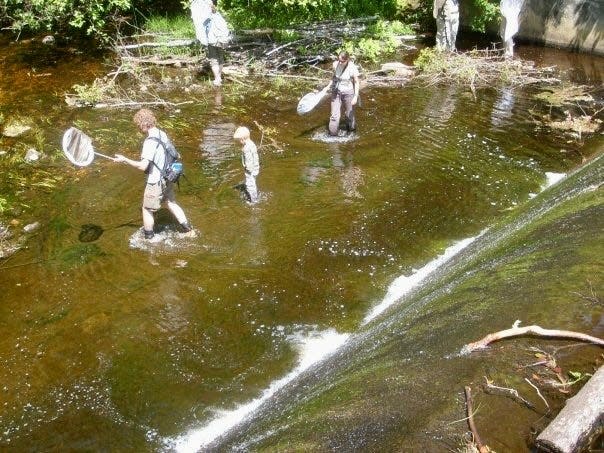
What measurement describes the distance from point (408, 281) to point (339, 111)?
184 inches

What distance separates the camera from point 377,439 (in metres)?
4.20

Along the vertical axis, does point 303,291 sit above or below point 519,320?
below

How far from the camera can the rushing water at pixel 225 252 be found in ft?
19.7

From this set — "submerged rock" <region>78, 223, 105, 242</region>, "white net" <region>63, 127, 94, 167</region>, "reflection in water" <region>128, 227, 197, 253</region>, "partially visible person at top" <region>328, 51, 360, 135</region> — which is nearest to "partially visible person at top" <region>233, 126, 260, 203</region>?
"reflection in water" <region>128, 227, 197, 253</region>

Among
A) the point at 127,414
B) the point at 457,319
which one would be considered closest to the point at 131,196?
the point at 127,414

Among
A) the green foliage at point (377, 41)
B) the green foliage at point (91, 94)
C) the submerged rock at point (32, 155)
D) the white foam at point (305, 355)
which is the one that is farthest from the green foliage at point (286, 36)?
the white foam at point (305, 355)

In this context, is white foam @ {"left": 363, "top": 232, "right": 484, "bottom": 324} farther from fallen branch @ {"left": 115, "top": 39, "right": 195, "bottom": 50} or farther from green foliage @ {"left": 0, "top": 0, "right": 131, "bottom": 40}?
green foliage @ {"left": 0, "top": 0, "right": 131, "bottom": 40}

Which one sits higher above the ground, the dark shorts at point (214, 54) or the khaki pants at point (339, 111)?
the dark shorts at point (214, 54)

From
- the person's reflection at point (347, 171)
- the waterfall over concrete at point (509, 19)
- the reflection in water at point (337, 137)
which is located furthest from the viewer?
the waterfall over concrete at point (509, 19)

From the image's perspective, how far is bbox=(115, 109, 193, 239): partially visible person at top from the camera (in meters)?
7.36

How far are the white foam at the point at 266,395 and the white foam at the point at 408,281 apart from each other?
0.56 meters

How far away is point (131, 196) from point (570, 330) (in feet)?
23.4

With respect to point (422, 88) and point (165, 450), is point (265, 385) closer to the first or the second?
point (165, 450)

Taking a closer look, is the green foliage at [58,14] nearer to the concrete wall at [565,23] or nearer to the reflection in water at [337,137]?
the reflection in water at [337,137]
